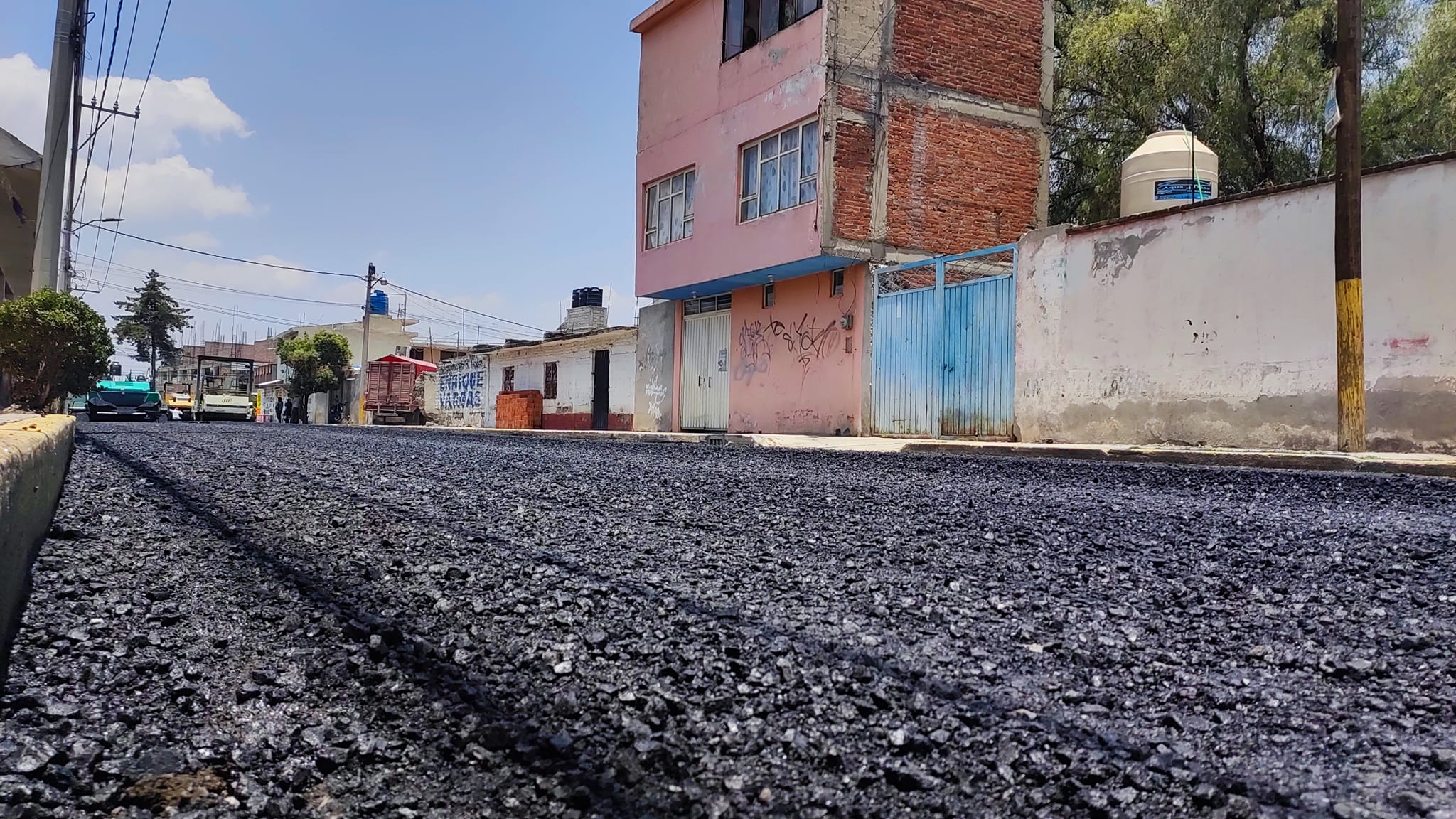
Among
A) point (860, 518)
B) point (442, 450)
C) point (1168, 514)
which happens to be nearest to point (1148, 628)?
point (860, 518)

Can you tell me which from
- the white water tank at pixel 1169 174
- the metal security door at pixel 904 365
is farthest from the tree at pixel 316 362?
the white water tank at pixel 1169 174

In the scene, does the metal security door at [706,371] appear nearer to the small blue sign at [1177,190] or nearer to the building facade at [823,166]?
the building facade at [823,166]

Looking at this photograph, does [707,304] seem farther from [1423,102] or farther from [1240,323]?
[1423,102]

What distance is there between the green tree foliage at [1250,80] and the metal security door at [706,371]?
8.25 m

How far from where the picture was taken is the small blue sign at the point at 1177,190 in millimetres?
12328

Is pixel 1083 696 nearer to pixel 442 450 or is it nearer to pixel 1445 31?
pixel 442 450

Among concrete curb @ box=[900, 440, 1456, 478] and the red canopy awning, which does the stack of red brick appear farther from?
concrete curb @ box=[900, 440, 1456, 478]

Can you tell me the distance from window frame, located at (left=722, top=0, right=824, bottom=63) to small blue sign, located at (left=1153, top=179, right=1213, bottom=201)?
718 cm

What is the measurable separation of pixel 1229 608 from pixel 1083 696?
3.15ft

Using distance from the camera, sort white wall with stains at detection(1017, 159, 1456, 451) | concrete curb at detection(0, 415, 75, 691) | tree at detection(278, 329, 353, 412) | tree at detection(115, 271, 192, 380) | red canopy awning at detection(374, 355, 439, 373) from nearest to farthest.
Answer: concrete curb at detection(0, 415, 75, 691)
white wall with stains at detection(1017, 159, 1456, 451)
red canopy awning at detection(374, 355, 439, 373)
tree at detection(278, 329, 353, 412)
tree at detection(115, 271, 192, 380)

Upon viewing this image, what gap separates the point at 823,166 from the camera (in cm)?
1487

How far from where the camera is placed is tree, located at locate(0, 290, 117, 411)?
1511cm

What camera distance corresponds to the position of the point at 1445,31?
1592cm

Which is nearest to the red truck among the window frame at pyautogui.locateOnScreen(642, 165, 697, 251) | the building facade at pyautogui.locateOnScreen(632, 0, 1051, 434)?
the window frame at pyautogui.locateOnScreen(642, 165, 697, 251)
